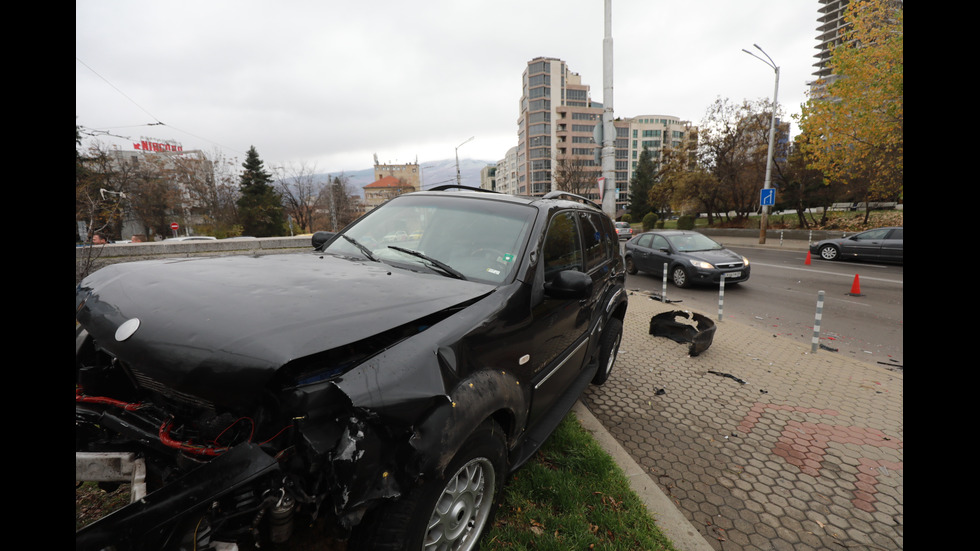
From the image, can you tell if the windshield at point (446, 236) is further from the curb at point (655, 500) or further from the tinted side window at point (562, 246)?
the curb at point (655, 500)

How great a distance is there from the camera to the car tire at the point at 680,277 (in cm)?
1114

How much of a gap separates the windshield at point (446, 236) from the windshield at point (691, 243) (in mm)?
10337

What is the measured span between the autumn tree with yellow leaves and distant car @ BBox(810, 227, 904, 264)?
2503 millimetres

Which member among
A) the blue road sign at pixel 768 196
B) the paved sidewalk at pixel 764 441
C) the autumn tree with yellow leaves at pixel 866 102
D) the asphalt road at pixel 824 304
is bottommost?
the paved sidewalk at pixel 764 441

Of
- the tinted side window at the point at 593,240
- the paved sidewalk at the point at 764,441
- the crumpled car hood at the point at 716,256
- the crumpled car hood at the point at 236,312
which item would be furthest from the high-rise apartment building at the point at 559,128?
the crumpled car hood at the point at 236,312

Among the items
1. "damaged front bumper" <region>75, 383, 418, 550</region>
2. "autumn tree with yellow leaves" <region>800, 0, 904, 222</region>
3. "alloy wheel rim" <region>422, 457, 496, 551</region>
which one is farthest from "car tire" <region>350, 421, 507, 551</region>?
"autumn tree with yellow leaves" <region>800, 0, 904, 222</region>

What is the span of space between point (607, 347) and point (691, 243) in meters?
9.11

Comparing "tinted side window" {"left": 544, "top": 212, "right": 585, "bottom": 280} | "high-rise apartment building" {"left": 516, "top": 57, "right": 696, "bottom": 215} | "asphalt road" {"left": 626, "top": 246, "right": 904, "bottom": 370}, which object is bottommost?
"asphalt road" {"left": 626, "top": 246, "right": 904, "bottom": 370}

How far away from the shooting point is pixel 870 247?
1554 cm

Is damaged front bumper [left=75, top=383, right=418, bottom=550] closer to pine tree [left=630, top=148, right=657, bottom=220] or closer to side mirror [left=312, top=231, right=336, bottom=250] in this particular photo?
side mirror [left=312, top=231, right=336, bottom=250]

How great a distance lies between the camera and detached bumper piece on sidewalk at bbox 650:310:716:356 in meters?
5.66

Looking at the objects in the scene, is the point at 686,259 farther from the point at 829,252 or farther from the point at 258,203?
the point at 258,203

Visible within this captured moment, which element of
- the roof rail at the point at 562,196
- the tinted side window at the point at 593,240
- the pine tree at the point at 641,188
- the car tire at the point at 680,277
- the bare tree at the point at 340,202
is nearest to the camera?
the tinted side window at the point at 593,240
